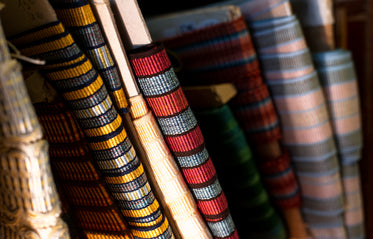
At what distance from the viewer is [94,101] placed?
299 millimetres

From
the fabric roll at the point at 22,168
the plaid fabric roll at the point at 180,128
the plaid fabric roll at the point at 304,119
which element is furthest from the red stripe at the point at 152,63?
the plaid fabric roll at the point at 304,119

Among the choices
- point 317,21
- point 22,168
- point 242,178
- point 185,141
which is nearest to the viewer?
point 22,168

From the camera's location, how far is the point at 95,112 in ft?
0.99

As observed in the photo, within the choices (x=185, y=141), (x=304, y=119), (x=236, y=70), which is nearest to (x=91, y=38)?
(x=185, y=141)

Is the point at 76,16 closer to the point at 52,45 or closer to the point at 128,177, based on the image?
the point at 52,45

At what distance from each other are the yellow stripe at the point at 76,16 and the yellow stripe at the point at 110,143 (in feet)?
0.31

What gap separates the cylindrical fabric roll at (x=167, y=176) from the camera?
34cm

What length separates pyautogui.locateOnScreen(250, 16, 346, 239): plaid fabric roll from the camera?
55 cm

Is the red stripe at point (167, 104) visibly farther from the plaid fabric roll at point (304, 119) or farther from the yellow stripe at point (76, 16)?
the plaid fabric roll at point (304, 119)

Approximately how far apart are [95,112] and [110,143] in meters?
0.03

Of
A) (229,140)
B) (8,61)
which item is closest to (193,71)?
(229,140)

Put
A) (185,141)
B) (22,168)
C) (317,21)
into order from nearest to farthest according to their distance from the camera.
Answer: (22,168), (185,141), (317,21)

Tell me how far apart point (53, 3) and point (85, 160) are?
13 cm

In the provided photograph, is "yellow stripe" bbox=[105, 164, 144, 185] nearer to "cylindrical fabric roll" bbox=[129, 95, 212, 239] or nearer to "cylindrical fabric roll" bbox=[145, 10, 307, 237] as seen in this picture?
"cylindrical fabric roll" bbox=[129, 95, 212, 239]
